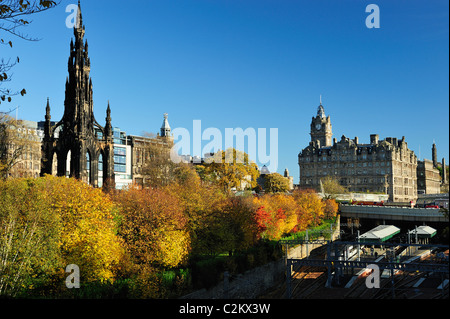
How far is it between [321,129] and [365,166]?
3246cm

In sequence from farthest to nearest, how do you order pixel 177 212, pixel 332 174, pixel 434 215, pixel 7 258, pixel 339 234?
pixel 332 174
pixel 339 234
pixel 434 215
pixel 177 212
pixel 7 258

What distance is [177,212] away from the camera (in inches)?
1547

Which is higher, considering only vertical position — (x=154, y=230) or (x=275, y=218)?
(x=154, y=230)

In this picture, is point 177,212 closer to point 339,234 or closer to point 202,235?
point 202,235

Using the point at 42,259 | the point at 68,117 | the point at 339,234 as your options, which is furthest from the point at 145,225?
the point at 339,234

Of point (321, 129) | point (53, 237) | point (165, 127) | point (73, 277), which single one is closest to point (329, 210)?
point (73, 277)

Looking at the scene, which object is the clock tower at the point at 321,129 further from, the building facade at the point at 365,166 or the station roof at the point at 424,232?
the station roof at the point at 424,232

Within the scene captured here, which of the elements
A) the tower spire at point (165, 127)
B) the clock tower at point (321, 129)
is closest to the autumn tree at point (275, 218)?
the tower spire at point (165, 127)

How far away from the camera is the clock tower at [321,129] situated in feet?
582

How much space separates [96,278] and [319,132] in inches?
6160

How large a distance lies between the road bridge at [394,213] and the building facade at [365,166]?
5747 cm

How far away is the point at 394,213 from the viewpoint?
8231 centimetres

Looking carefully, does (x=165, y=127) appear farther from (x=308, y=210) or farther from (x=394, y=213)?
(x=394, y=213)

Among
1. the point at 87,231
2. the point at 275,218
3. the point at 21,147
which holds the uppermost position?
the point at 21,147
